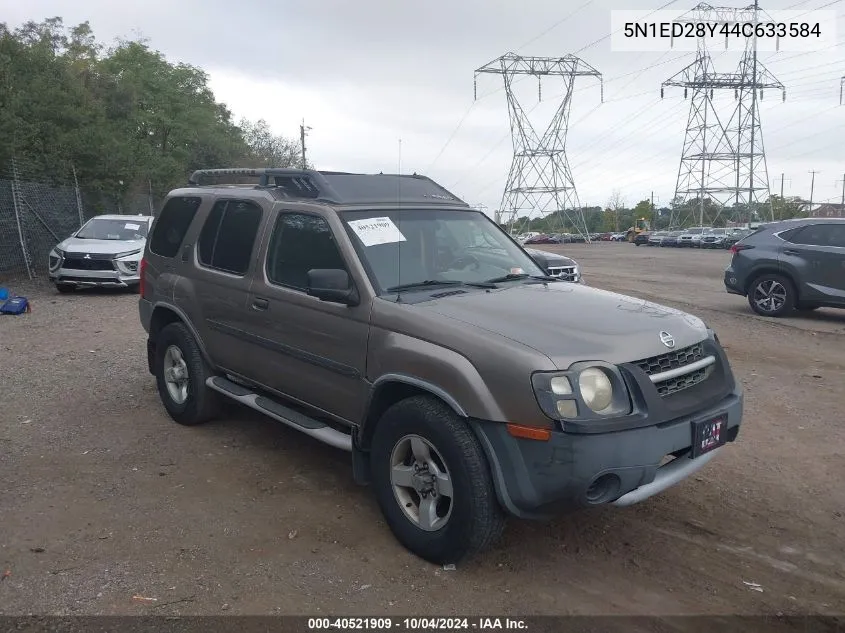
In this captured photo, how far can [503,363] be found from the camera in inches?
129

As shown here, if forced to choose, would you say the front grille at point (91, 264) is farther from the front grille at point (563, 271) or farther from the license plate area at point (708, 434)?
the license plate area at point (708, 434)

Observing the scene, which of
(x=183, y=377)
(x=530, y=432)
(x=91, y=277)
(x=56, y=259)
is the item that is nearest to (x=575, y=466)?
(x=530, y=432)

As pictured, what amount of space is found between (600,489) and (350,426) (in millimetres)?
1557

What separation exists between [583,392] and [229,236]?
10.2 ft

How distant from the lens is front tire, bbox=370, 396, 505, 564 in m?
3.31

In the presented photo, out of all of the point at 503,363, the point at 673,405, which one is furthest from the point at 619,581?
the point at 503,363

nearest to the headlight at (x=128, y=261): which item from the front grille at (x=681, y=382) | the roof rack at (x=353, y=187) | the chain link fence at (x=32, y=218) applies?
the chain link fence at (x=32, y=218)

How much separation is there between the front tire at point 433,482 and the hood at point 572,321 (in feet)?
1.71

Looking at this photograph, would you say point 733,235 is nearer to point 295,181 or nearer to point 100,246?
point 100,246

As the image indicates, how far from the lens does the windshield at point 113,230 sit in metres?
14.9

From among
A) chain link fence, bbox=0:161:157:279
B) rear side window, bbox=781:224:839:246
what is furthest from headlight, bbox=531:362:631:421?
chain link fence, bbox=0:161:157:279

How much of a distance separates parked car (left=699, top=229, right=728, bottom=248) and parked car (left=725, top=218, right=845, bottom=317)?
1644 inches

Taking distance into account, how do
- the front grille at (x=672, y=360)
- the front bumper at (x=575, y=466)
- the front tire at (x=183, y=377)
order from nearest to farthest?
1. the front bumper at (x=575, y=466)
2. the front grille at (x=672, y=360)
3. the front tire at (x=183, y=377)

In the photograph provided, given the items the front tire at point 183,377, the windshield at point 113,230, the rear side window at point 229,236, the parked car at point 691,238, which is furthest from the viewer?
the parked car at point 691,238
